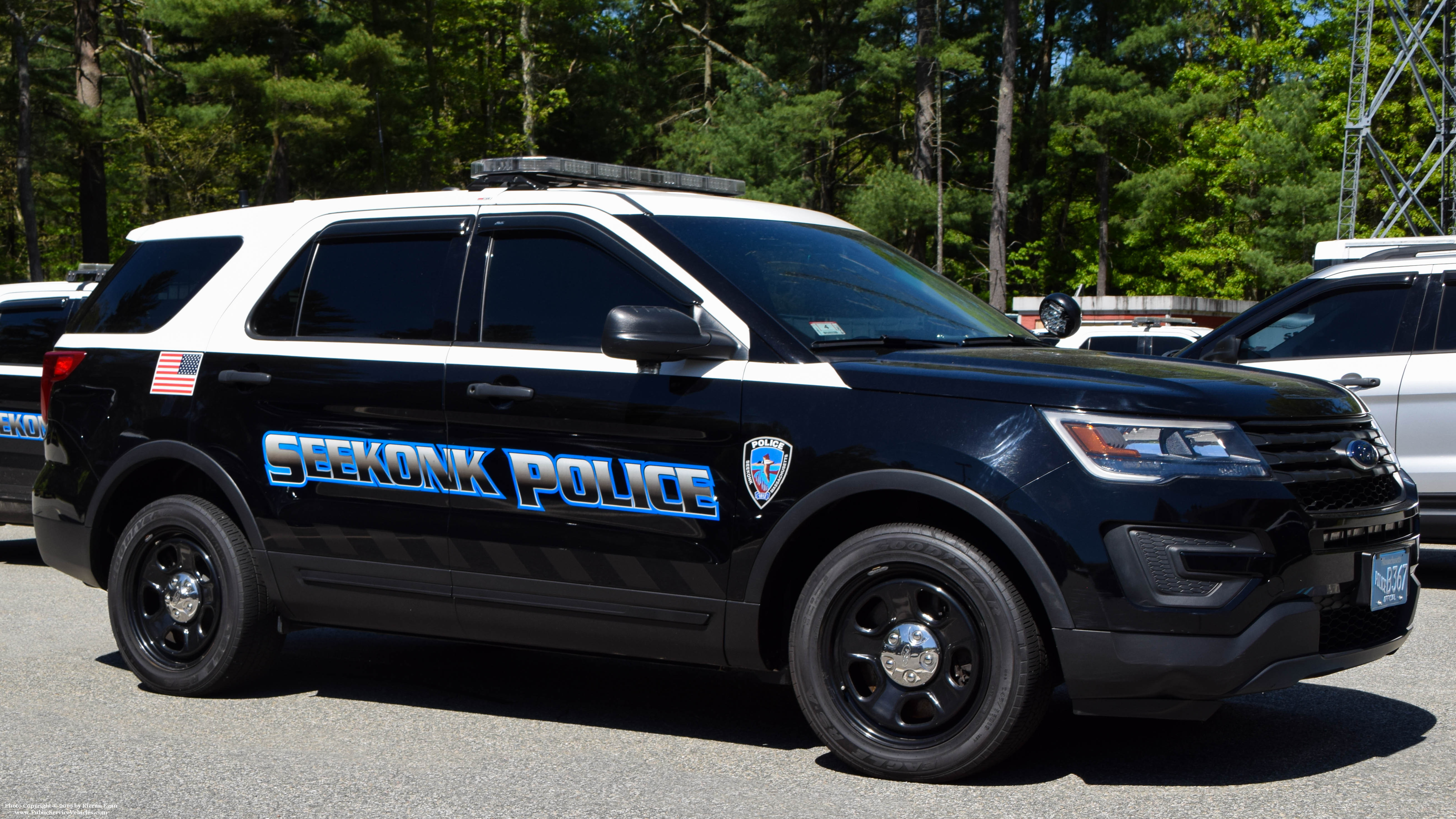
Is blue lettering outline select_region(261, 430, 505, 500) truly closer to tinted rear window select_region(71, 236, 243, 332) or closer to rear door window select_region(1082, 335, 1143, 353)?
tinted rear window select_region(71, 236, 243, 332)

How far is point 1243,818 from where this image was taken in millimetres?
4051

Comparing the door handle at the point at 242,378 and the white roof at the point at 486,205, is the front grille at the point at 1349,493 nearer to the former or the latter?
the white roof at the point at 486,205

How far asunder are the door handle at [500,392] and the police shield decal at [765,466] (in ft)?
2.80

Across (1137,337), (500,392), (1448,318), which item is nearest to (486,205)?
(500,392)

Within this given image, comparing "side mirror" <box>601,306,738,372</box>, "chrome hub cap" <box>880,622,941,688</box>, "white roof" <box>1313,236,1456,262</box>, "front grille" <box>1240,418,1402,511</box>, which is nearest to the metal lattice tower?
"white roof" <box>1313,236,1456,262</box>

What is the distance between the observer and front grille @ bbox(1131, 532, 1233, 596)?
4062 mm

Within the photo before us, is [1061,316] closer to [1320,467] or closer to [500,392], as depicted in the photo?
[1320,467]

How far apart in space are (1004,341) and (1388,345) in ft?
14.4

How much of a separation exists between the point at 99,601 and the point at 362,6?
117 feet

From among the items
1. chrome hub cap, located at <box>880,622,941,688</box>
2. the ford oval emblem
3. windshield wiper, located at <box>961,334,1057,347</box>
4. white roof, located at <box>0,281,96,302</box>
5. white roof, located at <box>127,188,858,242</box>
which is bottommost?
chrome hub cap, located at <box>880,622,941,688</box>

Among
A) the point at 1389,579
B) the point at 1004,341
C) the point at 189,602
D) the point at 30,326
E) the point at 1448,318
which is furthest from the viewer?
the point at 30,326

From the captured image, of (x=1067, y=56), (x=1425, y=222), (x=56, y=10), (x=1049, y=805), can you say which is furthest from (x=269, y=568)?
(x=1067, y=56)

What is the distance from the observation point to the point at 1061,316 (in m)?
6.55

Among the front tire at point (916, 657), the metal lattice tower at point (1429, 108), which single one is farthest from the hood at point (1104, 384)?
the metal lattice tower at point (1429, 108)
